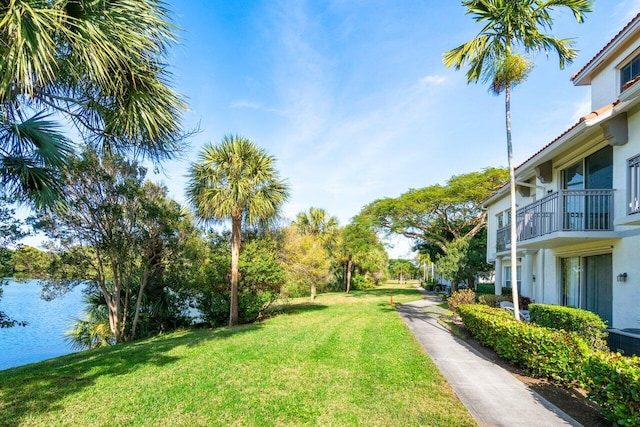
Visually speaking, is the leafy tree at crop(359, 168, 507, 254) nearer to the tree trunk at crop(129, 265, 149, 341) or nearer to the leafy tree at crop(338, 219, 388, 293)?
the leafy tree at crop(338, 219, 388, 293)

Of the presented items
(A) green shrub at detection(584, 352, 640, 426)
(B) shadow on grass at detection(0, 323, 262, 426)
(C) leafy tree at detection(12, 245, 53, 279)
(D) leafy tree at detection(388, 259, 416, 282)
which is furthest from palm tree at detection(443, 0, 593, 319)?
(D) leafy tree at detection(388, 259, 416, 282)

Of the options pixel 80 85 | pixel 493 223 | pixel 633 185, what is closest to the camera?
pixel 80 85

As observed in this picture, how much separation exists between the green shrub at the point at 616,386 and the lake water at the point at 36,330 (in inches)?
565

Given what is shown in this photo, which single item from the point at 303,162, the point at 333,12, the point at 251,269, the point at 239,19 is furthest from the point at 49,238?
the point at 333,12

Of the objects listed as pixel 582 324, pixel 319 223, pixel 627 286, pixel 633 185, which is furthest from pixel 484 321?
pixel 319 223

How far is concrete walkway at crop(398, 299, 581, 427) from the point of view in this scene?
457 cm

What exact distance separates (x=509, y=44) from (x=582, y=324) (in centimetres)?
704

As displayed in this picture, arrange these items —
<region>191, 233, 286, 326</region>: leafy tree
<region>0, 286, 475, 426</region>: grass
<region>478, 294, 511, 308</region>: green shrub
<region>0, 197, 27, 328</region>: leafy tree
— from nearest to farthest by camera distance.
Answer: <region>0, 286, 475, 426</region>: grass, <region>0, 197, 27, 328</region>: leafy tree, <region>478, 294, 511, 308</region>: green shrub, <region>191, 233, 286, 326</region>: leafy tree

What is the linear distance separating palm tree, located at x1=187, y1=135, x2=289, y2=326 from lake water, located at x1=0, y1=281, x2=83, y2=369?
648 centimetres

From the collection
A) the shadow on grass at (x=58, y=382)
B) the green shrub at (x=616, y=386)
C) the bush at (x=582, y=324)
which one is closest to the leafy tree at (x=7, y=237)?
the shadow on grass at (x=58, y=382)

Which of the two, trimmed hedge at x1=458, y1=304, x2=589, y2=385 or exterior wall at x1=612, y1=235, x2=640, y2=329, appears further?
exterior wall at x1=612, y1=235, x2=640, y2=329

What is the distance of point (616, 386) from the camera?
13.1 ft

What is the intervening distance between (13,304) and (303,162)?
17.8m

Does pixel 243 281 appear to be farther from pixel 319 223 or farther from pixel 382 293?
pixel 382 293
